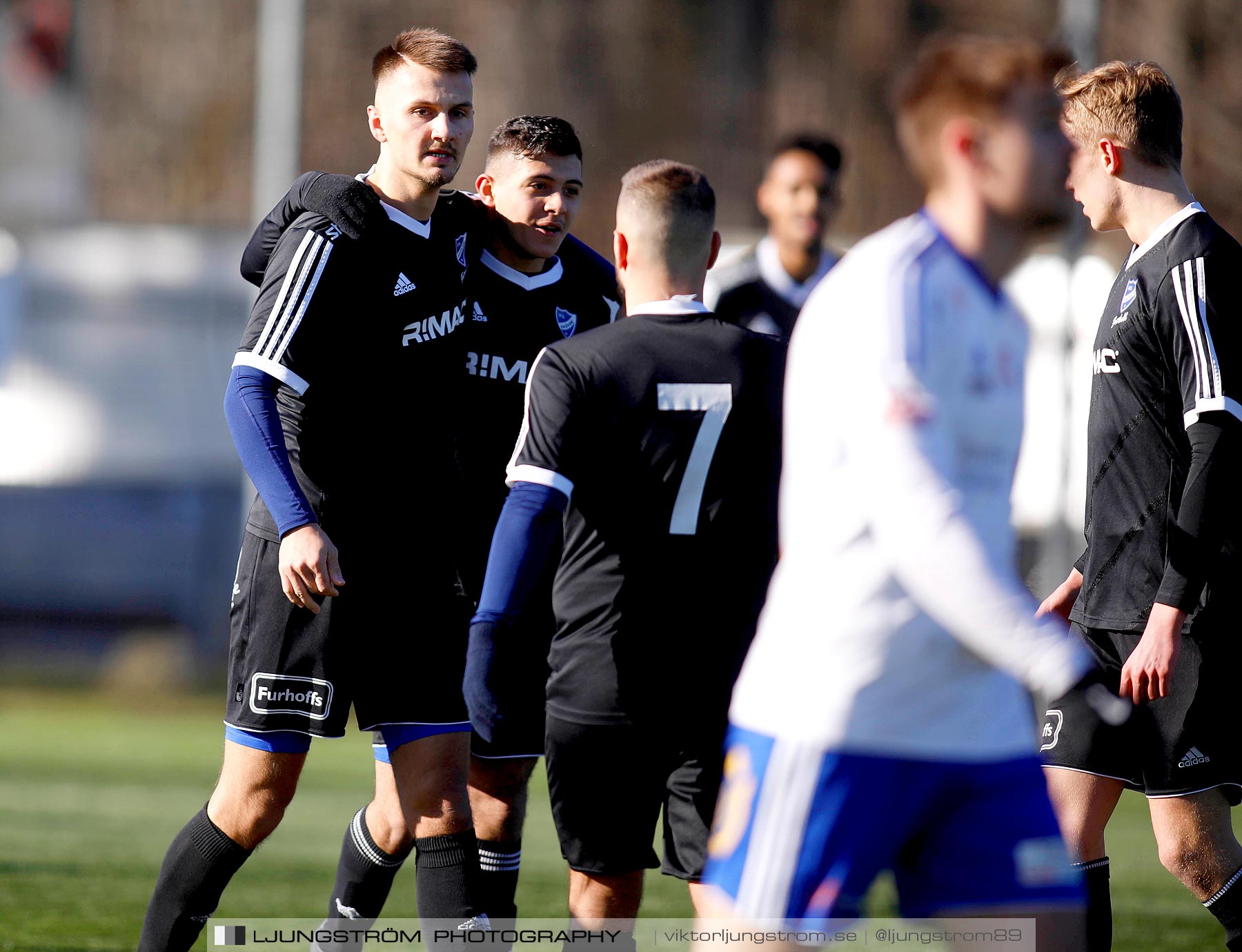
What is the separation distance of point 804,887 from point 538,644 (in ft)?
7.68

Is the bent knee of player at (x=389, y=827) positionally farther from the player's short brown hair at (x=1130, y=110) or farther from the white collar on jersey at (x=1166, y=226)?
the player's short brown hair at (x=1130, y=110)

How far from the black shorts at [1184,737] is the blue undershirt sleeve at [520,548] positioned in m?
1.50

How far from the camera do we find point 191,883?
168 inches

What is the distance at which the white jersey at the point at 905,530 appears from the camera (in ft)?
8.53

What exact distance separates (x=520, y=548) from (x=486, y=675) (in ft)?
0.95

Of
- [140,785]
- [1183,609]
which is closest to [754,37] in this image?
[140,785]

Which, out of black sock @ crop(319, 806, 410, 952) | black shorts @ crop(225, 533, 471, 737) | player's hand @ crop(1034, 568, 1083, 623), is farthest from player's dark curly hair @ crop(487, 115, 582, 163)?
black sock @ crop(319, 806, 410, 952)

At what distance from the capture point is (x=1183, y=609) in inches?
154

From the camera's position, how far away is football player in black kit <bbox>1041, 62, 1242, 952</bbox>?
412cm

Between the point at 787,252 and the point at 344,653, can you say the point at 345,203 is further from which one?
the point at 787,252

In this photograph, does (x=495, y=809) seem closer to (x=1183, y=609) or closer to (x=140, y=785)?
(x=1183, y=609)

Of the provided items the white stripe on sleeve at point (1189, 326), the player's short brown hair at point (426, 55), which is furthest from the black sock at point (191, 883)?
the white stripe on sleeve at point (1189, 326)

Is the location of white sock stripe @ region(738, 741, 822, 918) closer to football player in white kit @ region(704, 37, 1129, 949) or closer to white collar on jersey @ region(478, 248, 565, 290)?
football player in white kit @ region(704, 37, 1129, 949)

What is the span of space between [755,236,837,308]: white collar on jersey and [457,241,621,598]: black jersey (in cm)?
221
